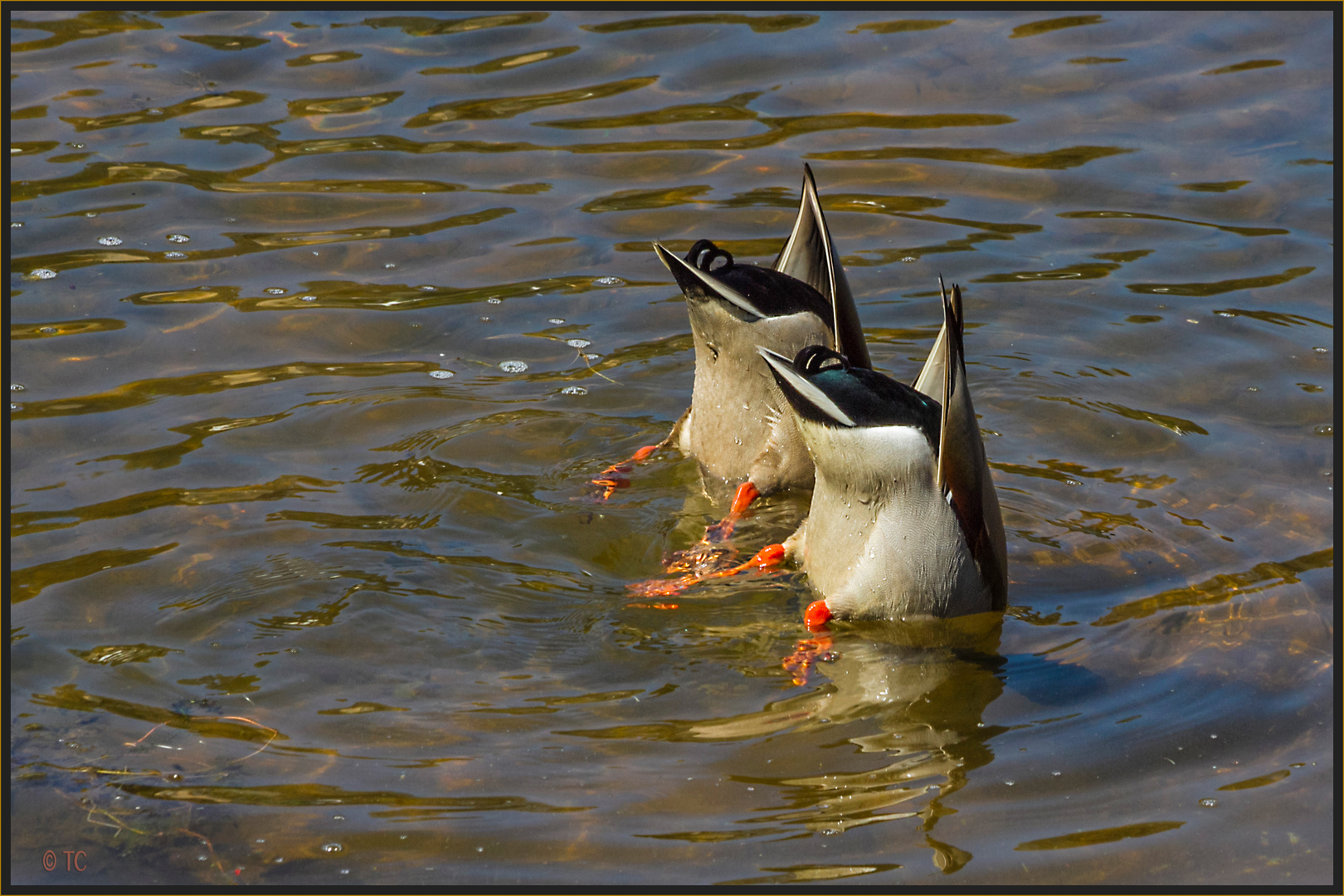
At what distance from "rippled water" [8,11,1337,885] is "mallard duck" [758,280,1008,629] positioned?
0.70 ft

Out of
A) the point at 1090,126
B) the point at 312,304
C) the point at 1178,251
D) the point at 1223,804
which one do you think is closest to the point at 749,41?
the point at 1090,126

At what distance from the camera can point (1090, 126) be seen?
8.99 metres

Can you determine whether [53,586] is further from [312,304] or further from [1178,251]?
[1178,251]

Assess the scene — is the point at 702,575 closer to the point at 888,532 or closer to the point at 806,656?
the point at 806,656

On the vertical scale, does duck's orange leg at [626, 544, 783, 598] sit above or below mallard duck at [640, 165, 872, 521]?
below

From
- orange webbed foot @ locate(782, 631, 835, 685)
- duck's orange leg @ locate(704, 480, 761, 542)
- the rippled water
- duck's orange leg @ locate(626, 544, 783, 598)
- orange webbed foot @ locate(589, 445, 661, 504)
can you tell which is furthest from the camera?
orange webbed foot @ locate(589, 445, 661, 504)

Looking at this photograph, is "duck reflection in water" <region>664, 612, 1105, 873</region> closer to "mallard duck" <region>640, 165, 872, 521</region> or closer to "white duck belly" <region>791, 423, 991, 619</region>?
"white duck belly" <region>791, 423, 991, 619</region>

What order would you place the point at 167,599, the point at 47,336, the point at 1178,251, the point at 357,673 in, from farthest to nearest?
1. the point at 1178,251
2. the point at 47,336
3. the point at 167,599
4. the point at 357,673

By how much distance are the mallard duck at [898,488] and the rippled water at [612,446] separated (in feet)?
0.70

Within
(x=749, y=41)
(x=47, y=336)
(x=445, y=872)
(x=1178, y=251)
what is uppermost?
(x=749, y=41)

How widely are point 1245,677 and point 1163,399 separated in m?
2.14

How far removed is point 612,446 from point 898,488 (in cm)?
196

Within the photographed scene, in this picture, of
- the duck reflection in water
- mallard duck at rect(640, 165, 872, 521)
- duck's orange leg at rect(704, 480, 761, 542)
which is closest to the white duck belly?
the duck reflection in water

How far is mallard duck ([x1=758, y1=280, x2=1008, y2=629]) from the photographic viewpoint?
4559mm
